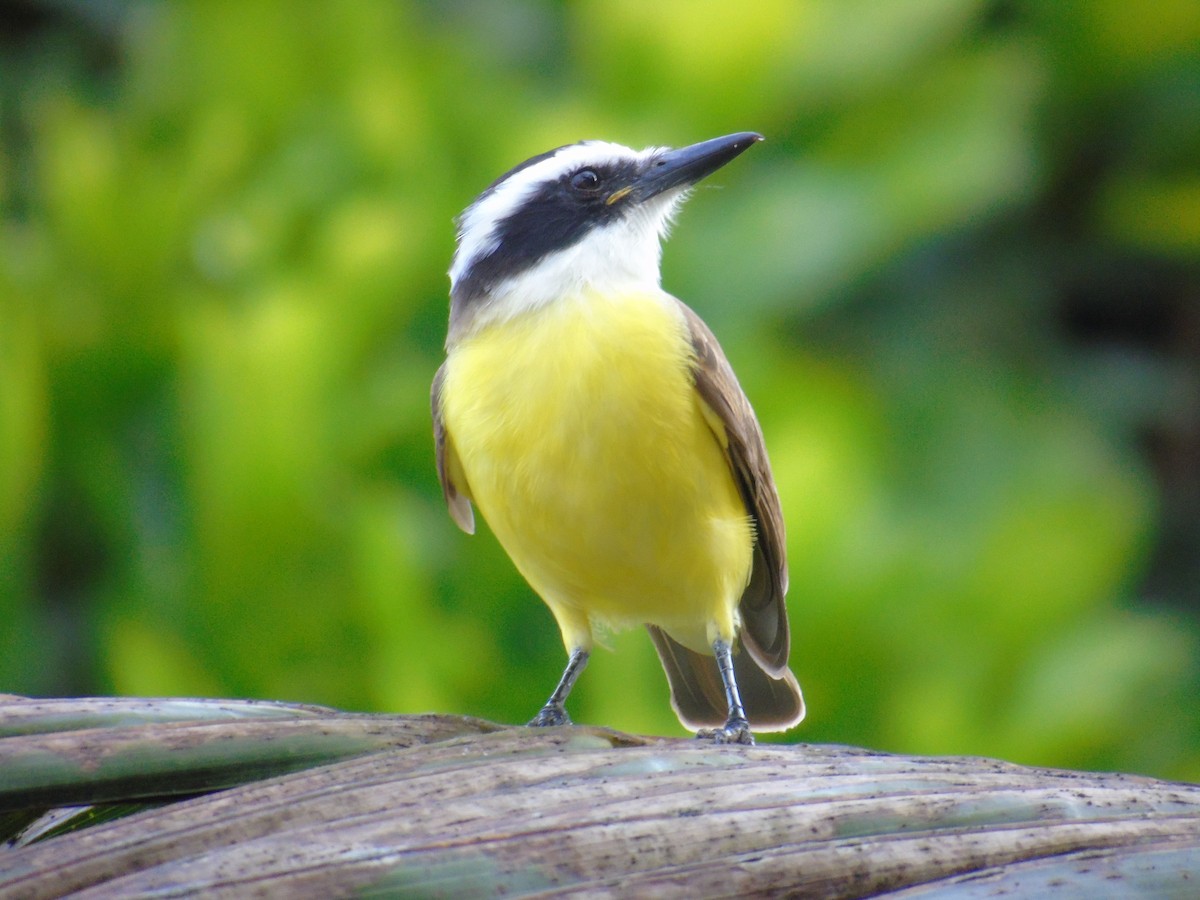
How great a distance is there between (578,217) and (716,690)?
1289mm

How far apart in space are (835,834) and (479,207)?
2.60 meters

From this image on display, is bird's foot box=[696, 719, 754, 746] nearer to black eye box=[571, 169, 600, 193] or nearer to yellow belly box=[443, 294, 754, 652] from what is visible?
yellow belly box=[443, 294, 754, 652]

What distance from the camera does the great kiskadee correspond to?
2.96m

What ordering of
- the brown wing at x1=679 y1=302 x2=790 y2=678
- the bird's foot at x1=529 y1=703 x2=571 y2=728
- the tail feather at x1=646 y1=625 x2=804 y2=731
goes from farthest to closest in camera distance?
the tail feather at x1=646 y1=625 x2=804 y2=731
the bird's foot at x1=529 y1=703 x2=571 y2=728
the brown wing at x1=679 y1=302 x2=790 y2=678

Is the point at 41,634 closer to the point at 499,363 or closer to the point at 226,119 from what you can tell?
the point at 226,119

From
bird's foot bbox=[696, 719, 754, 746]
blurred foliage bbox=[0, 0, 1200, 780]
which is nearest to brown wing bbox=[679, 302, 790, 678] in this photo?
bird's foot bbox=[696, 719, 754, 746]

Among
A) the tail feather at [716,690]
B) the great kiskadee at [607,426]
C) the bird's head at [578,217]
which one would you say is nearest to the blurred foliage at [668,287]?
the tail feather at [716,690]

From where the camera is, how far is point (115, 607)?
5.06m

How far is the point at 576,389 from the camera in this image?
117 inches

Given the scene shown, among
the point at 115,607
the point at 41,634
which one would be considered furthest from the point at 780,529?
the point at 41,634

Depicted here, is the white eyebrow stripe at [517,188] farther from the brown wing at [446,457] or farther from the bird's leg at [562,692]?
the bird's leg at [562,692]

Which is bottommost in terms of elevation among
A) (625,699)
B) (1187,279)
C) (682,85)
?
(625,699)

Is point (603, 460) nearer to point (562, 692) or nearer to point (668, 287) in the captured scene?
point (562, 692)

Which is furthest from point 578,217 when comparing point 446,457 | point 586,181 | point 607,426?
point 607,426
